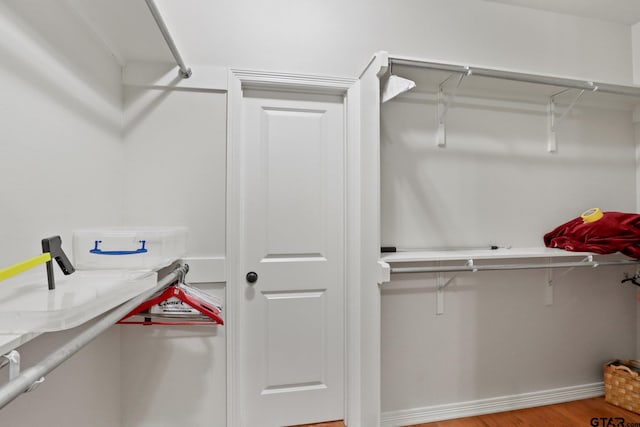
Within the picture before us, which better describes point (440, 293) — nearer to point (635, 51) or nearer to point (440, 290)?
point (440, 290)

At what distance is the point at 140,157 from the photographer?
1.62 m

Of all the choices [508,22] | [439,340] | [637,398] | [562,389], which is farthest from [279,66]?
[637,398]

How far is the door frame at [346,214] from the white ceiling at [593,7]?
1341mm

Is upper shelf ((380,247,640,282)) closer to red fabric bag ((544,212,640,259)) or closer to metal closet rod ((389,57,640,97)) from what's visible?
red fabric bag ((544,212,640,259))

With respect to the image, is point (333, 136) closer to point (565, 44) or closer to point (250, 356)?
point (250, 356)

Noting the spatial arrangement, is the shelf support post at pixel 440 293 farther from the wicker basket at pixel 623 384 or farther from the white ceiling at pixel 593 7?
the white ceiling at pixel 593 7

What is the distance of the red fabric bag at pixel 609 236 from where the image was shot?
1.79m

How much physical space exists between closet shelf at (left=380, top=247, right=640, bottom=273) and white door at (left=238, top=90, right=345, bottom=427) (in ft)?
1.21

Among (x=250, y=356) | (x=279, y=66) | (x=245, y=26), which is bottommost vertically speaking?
(x=250, y=356)

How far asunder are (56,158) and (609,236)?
110 inches

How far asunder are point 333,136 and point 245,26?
0.78 m

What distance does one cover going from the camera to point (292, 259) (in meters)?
1.80

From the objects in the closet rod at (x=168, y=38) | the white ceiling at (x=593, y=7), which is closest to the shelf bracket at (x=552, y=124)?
the white ceiling at (x=593, y=7)

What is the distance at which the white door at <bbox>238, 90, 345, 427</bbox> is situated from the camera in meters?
1.76
